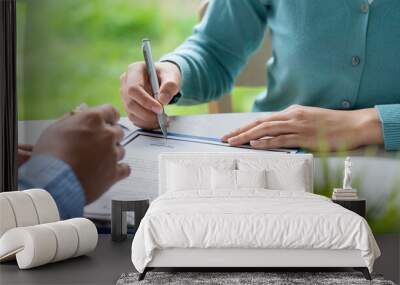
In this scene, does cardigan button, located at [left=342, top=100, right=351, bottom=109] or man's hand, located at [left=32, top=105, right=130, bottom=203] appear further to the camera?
man's hand, located at [left=32, top=105, right=130, bottom=203]

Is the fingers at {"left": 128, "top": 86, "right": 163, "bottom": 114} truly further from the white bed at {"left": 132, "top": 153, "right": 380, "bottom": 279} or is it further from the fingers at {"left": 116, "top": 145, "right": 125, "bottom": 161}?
the white bed at {"left": 132, "top": 153, "right": 380, "bottom": 279}

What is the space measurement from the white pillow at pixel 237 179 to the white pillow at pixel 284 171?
0.08 meters

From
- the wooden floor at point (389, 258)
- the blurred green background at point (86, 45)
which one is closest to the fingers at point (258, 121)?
the blurred green background at point (86, 45)

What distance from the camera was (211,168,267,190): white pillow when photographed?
492 centimetres

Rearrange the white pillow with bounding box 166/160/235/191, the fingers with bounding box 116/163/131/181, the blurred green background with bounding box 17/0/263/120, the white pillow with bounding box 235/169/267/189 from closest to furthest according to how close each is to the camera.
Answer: the white pillow with bounding box 235/169/267/189 < the white pillow with bounding box 166/160/235/191 < the blurred green background with bounding box 17/0/263/120 < the fingers with bounding box 116/163/131/181

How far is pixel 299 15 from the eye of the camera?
16.8 ft

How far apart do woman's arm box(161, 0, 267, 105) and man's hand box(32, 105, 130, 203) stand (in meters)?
0.60

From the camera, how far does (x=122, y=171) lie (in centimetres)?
551

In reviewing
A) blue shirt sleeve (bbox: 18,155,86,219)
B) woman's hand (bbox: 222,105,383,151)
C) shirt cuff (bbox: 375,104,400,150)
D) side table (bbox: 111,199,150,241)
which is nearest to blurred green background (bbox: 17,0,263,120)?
woman's hand (bbox: 222,105,383,151)

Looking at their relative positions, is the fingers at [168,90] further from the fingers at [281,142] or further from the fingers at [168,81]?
the fingers at [281,142]

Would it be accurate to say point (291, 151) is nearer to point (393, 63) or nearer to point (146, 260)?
point (393, 63)

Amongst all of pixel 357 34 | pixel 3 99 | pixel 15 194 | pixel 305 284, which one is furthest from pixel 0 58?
pixel 305 284

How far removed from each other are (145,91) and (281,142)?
1.03 meters

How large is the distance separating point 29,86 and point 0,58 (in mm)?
350
